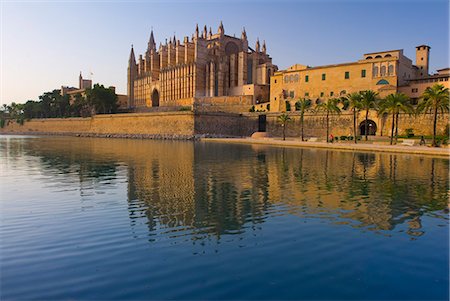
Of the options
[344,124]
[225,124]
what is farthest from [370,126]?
[225,124]

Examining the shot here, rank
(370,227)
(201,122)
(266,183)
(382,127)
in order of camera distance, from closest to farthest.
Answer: (370,227) < (266,183) < (382,127) < (201,122)

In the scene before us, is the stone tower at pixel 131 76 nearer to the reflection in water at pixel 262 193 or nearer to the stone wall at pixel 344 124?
the stone wall at pixel 344 124

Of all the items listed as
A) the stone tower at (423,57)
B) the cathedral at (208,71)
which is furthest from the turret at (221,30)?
the stone tower at (423,57)

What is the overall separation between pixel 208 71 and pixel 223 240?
259 ft

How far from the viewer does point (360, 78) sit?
5688 centimetres

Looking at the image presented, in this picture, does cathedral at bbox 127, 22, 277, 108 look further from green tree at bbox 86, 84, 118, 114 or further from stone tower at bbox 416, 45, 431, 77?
stone tower at bbox 416, 45, 431, 77

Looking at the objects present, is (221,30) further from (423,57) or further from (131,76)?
(423,57)

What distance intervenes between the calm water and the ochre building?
136 feet

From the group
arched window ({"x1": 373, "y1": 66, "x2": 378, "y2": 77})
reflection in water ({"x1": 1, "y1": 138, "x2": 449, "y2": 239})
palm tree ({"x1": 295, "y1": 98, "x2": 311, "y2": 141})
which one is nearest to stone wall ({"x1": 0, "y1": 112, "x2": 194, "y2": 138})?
palm tree ({"x1": 295, "y1": 98, "x2": 311, "y2": 141})

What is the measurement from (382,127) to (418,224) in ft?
149

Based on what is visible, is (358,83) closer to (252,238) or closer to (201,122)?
(201,122)

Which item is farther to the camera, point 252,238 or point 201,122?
point 201,122

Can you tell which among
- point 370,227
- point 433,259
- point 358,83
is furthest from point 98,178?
point 358,83

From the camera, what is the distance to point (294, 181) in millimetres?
17562
